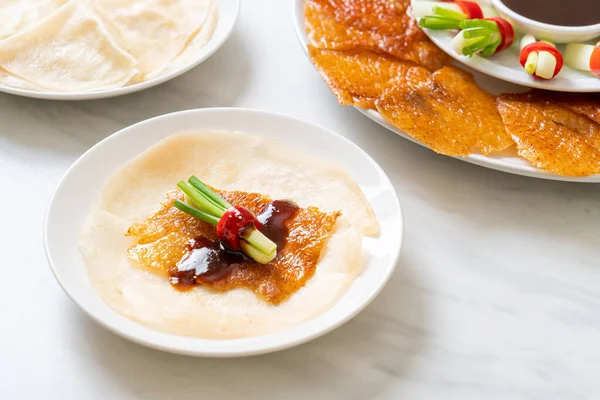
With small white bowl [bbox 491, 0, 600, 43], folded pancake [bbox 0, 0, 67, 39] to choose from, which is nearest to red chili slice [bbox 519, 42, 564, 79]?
small white bowl [bbox 491, 0, 600, 43]

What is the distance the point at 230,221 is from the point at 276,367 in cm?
31

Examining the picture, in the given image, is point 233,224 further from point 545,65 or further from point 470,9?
point 470,9

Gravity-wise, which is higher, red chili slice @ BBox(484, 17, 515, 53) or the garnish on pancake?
red chili slice @ BBox(484, 17, 515, 53)

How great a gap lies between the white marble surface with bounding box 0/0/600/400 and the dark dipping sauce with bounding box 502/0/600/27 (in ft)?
1.88

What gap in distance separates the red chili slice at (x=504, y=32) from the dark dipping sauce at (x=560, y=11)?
0.36 feet

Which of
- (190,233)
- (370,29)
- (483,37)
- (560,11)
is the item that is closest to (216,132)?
(190,233)

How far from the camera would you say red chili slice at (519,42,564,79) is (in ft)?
6.23

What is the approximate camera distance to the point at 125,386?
53.1 inches

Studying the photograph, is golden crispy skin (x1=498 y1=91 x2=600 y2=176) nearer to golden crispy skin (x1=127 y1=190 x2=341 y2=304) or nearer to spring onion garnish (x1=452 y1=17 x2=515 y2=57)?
spring onion garnish (x1=452 y1=17 x2=515 y2=57)

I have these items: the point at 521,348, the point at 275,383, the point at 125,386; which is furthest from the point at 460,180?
the point at 125,386

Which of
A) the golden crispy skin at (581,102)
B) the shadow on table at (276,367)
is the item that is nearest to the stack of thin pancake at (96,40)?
the shadow on table at (276,367)

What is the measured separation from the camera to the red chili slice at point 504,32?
6.59ft

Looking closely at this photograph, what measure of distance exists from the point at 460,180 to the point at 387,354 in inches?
23.8

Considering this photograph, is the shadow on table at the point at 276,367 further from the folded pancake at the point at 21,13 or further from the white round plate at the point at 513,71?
the folded pancake at the point at 21,13
